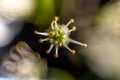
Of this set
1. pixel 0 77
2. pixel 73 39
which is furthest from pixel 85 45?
pixel 0 77

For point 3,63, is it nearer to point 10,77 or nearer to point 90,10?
point 10,77

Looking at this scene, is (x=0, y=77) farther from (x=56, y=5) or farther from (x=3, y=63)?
(x=56, y=5)

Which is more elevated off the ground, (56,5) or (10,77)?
(56,5)

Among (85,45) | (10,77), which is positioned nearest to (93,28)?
(85,45)

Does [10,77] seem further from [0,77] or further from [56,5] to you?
[56,5]

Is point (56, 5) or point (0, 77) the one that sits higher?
point (56, 5)
